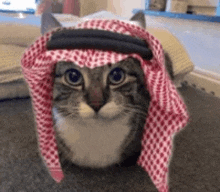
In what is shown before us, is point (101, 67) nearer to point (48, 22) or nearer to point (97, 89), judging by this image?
point (97, 89)

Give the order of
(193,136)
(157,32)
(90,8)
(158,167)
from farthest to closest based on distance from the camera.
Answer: (90,8)
(157,32)
(193,136)
(158,167)

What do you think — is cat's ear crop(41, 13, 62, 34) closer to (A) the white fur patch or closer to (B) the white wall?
(A) the white fur patch

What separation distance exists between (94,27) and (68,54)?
0.23ft

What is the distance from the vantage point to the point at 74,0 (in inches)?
106

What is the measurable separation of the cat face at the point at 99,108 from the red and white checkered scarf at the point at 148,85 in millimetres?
29

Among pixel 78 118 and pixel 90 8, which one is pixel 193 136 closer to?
pixel 78 118

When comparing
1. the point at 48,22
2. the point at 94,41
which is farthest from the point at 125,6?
the point at 94,41

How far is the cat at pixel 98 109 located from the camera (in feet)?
1.75

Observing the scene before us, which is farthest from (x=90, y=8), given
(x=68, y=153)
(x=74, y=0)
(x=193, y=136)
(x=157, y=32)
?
(x=68, y=153)

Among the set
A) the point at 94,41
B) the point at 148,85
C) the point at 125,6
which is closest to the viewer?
the point at 94,41

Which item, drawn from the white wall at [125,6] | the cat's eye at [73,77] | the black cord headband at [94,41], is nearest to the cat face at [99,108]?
the cat's eye at [73,77]

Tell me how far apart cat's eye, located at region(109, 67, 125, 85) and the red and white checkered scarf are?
0.25ft

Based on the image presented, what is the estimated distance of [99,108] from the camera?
0.52 meters

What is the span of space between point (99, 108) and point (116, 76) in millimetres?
89
